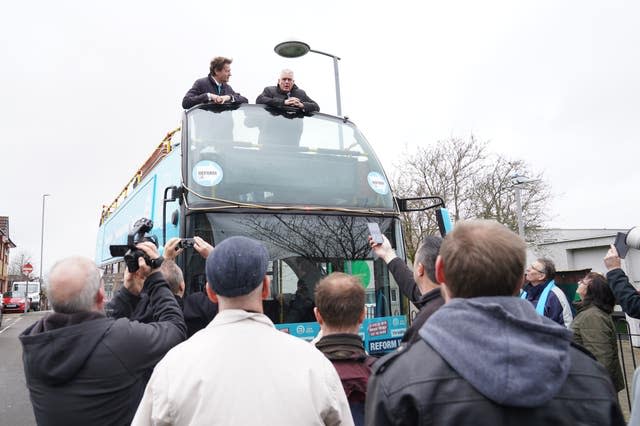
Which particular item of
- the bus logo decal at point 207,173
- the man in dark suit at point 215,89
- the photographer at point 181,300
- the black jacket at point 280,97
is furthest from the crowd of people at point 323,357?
the black jacket at point 280,97

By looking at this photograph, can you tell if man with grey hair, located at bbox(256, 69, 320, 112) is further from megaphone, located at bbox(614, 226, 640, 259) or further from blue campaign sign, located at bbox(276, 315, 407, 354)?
megaphone, located at bbox(614, 226, 640, 259)

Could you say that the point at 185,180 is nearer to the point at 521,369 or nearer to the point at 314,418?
the point at 314,418

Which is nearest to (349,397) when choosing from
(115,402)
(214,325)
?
(214,325)

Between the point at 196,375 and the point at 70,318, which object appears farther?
the point at 70,318

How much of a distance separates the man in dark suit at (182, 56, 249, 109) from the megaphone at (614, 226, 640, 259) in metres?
4.18

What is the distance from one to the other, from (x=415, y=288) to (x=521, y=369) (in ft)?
7.45

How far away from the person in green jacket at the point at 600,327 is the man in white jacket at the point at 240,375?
382cm

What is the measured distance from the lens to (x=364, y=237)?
5.49 m

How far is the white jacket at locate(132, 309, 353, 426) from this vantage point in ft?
5.66

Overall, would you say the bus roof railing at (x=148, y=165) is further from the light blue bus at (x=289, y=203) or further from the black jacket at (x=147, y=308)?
the black jacket at (x=147, y=308)

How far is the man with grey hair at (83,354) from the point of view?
92.7 inches

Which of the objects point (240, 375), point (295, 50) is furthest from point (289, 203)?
point (295, 50)

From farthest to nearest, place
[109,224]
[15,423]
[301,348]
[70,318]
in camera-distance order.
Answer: [109,224] → [15,423] → [70,318] → [301,348]

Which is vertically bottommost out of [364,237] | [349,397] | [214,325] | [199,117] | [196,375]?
[349,397]
